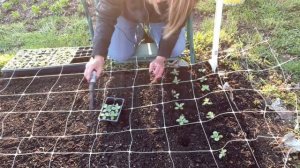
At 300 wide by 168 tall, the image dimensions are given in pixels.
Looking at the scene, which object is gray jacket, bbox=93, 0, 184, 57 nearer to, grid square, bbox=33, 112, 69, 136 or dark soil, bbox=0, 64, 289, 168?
dark soil, bbox=0, 64, 289, 168

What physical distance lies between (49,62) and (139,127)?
3.48ft

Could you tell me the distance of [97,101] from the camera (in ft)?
7.66

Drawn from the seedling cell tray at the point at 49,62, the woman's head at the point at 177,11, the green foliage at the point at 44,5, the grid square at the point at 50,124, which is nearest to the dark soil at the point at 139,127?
the grid square at the point at 50,124

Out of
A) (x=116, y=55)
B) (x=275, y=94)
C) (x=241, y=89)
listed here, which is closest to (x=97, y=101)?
(x=116, y=55)

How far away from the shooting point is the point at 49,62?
2705 millimetres

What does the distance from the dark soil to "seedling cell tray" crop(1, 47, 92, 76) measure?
0.15 meters

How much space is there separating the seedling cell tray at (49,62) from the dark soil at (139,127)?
0.15 m

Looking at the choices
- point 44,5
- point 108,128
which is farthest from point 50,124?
point 44,5

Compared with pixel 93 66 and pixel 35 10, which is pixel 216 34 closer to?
pixel 93 66

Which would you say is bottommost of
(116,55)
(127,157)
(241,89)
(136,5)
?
(127,157)

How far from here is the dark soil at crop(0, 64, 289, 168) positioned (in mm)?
1889

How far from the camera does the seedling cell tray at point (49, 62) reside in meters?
2.64

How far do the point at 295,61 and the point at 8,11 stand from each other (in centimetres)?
304

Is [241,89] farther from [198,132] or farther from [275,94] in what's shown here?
[198,132]
